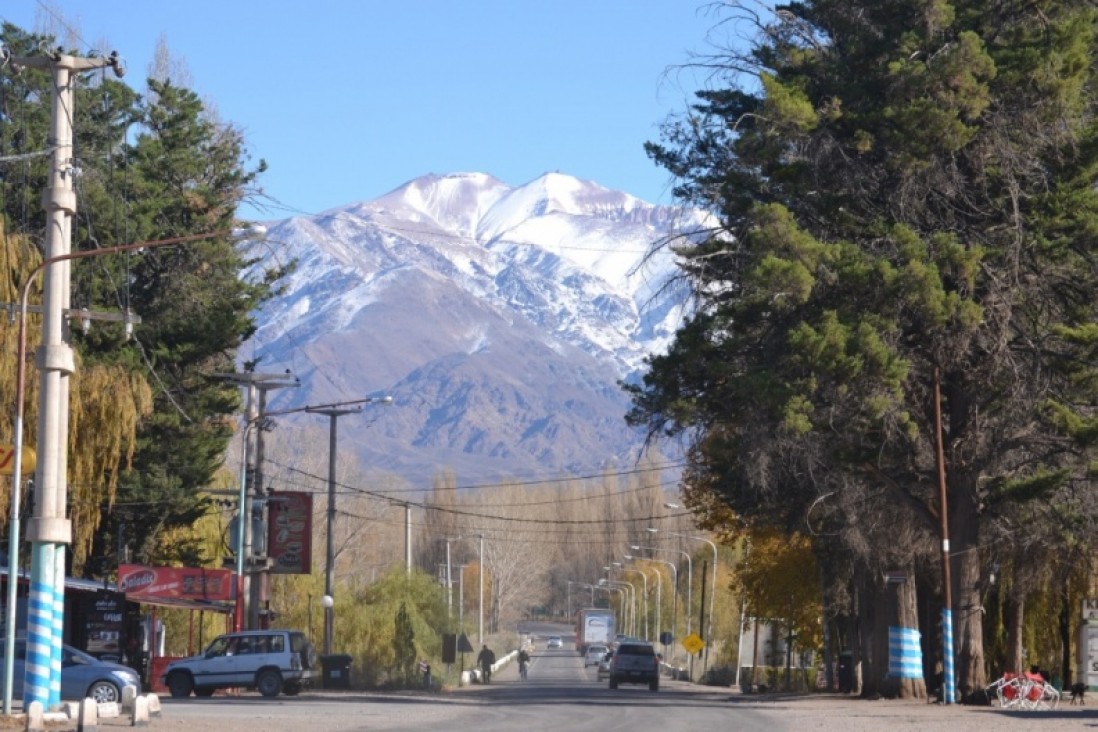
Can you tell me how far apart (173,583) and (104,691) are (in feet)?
49.8

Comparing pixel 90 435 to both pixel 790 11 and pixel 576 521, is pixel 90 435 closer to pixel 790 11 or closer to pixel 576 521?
pixel 790 11

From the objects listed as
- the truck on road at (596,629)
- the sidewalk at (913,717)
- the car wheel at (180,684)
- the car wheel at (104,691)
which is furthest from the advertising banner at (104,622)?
the truck on road at (596,629)

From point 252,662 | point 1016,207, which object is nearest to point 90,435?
point 252,662

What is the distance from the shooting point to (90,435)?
41875 mm

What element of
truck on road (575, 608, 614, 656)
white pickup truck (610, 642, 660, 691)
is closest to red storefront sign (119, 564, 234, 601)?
white pickup truck (610, 642, 660, 691)

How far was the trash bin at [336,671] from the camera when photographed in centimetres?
5741

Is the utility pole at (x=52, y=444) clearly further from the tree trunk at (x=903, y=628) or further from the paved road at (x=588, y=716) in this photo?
the tree trunk at (x=903, y=628)

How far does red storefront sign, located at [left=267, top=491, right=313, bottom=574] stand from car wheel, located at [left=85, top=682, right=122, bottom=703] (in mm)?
24563

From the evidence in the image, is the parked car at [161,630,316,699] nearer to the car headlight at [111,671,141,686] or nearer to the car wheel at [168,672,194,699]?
the car wheel at [168,672,194,699]

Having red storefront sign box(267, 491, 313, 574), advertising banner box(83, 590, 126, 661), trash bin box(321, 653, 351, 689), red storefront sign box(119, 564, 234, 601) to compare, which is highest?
A: red storefront sign box(267, 491, 313, 574)

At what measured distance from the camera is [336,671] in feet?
189

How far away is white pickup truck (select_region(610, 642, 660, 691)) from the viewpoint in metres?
60.8

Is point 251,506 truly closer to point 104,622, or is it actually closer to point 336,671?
point 336,671

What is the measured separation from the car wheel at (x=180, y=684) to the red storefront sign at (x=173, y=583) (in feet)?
9.52
